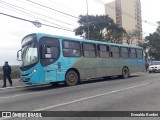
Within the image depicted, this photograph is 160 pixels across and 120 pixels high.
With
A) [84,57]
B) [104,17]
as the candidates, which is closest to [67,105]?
[84,57]

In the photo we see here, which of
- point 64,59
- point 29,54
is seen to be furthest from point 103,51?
point 29,54

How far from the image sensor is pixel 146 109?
759cm

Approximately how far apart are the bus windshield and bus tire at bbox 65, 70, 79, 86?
2557mm

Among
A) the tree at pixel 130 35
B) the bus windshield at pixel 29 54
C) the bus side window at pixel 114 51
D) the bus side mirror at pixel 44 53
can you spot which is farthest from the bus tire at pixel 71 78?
the tree at pixel 130 35

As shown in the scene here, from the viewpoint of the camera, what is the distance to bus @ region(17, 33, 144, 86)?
14.2 meters

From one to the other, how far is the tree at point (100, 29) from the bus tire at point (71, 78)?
1210 inches

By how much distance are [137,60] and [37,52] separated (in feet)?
39.8

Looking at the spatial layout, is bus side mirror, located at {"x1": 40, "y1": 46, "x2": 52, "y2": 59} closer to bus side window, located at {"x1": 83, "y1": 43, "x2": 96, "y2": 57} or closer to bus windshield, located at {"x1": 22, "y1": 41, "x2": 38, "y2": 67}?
bus windshield, located at {"x1": 22, "y1": 41, "x2": 38, "y2": 67}

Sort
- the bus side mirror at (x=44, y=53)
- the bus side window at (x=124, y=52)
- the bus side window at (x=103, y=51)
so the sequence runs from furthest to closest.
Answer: the bus side window at (x=124, y=52) < the bus side window at (x=103, y=51) < the bus side mirror at (x=44, y=53)

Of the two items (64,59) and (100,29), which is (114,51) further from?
(100,29)

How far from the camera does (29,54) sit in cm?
1453

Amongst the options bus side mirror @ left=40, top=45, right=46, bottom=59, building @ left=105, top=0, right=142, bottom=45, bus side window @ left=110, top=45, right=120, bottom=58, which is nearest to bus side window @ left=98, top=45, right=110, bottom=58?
bus side window @ left=110, top=45, right=120, bottom=58

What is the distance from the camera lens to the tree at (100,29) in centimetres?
4762

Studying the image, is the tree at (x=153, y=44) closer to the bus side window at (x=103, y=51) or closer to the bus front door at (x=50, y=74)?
the bus side window at (x=103, y=51)
